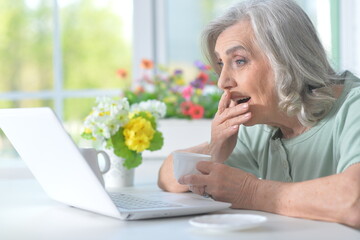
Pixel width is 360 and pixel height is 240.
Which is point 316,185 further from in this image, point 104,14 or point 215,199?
point 104,14

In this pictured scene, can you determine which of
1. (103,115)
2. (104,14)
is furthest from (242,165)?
(104,14)

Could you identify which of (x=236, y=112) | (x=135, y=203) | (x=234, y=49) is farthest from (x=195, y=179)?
(x=234, y=49)

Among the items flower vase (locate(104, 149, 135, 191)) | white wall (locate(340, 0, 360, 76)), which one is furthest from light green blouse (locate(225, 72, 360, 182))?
white wall (locate(340, 0, 360, 76))

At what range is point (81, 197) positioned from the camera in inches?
53.9

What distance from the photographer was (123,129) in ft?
6.39

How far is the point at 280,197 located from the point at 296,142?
442 mm

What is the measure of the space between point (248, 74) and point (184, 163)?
13.6 inches

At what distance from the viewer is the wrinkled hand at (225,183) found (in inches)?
56.4

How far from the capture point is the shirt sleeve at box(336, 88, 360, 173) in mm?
1413

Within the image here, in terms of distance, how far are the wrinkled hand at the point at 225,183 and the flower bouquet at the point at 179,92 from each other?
1783 millimetres

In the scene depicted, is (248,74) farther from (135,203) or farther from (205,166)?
(135,203)

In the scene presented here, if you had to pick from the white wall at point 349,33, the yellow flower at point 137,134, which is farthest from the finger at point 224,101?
the white wall at point 349,33

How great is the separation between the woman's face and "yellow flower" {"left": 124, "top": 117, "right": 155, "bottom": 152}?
32 centimetres

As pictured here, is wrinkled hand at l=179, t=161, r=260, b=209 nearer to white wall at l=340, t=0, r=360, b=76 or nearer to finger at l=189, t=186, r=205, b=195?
finger at l=189, t=186, r=205, b=195
